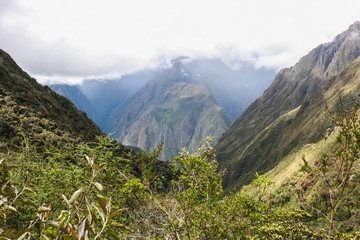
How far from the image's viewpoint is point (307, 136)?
9994 cm

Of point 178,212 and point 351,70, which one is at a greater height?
point 351,70

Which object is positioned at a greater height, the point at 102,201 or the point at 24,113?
the point at 24,113

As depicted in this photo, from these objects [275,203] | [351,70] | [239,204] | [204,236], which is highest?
[351,70]

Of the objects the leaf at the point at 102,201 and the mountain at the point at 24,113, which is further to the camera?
the mountain at the point at 24,113

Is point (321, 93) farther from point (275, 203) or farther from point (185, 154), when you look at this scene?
point (185, 154)

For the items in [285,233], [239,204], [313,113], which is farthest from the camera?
[313,113]

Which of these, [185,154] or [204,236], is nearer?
[204,236]

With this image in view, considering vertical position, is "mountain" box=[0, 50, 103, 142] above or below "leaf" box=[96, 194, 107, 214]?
above

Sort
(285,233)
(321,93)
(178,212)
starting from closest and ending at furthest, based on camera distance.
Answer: (285,233), (178,212), (321,93)

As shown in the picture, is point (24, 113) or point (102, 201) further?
point (24, 113)

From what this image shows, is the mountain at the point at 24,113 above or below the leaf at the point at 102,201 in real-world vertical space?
above

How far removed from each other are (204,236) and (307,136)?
112 metres

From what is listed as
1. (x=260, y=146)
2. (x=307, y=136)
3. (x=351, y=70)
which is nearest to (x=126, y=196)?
(x=307, y=136)

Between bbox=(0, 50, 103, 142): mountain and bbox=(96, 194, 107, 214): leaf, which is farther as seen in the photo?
bbox=(0, 50, 103, 142): mountain
